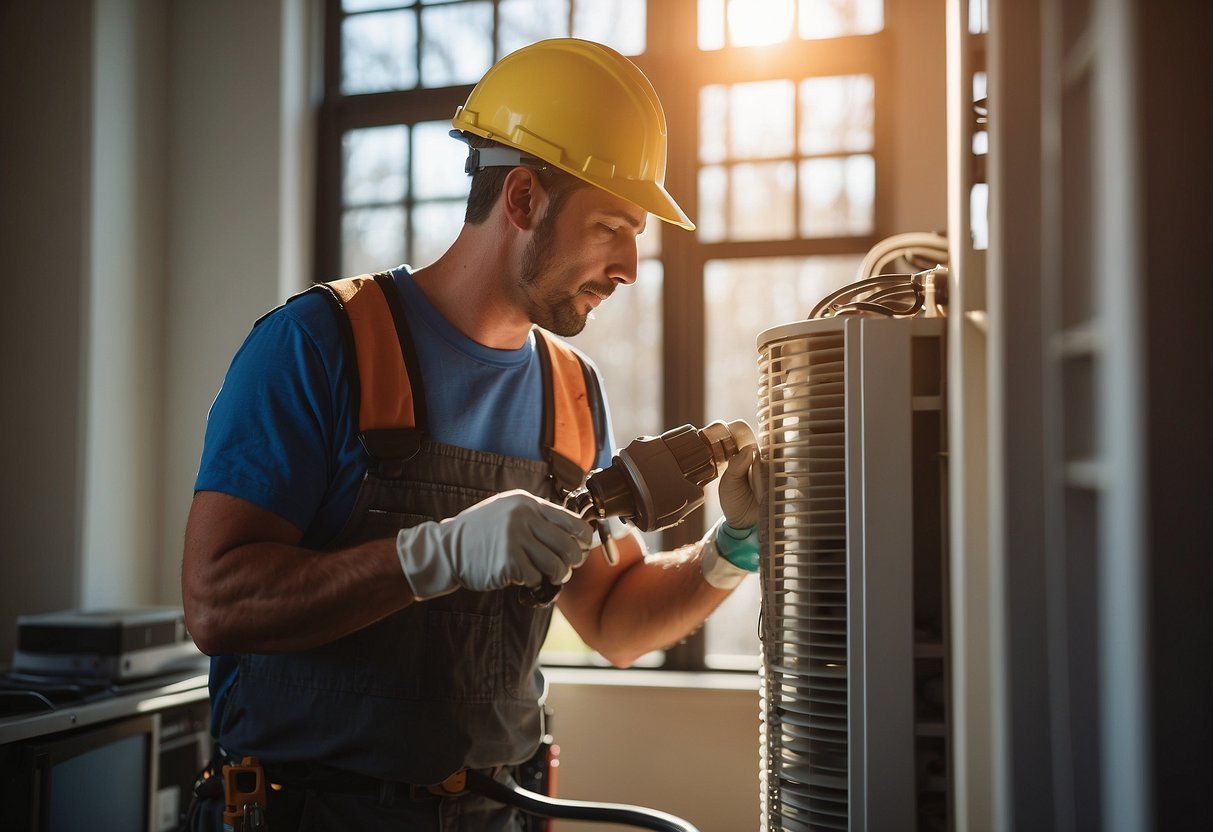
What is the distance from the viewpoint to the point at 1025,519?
741 millimetres

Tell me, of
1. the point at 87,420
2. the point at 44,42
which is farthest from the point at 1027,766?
the point at 44,42

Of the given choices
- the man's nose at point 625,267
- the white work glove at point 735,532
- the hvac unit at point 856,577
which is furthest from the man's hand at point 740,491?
the man's nose at point 625,267

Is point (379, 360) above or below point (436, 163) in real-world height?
below

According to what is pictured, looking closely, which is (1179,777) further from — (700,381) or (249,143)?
(249,143)

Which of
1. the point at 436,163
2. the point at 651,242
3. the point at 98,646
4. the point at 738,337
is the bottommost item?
the point at 98,646

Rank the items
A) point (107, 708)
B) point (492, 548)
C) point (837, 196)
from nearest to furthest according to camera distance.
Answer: point (492, 548) → point (107, 708) → point (837, 196)

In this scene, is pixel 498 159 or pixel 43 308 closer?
pixel 498 159

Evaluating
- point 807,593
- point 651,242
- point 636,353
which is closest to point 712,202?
point 651,242

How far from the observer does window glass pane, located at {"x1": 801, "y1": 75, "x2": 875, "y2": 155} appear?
2.56 m

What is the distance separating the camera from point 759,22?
2.63 meters

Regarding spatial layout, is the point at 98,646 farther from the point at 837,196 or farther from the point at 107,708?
the point at 837,196

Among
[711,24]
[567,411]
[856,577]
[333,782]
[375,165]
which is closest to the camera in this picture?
[856,577]

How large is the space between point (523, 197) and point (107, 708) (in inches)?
58.7

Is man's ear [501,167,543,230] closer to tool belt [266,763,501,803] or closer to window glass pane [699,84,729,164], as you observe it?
tool belt [266,763,501,803]
